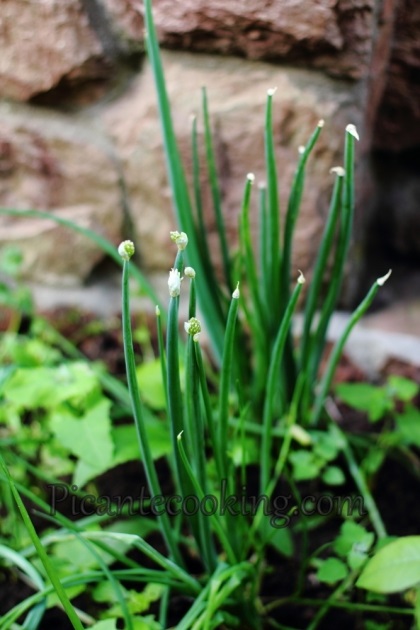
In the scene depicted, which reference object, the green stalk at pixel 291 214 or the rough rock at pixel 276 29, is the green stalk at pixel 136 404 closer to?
the green stalk at pixel 291 214

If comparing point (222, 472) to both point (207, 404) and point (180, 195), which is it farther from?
point (180, 195)

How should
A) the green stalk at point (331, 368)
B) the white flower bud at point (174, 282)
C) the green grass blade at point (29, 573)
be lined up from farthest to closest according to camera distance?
the green stalk at point (331, 368)
the green grass blade at point (29, 573)
the white flower bud at point (174, 282)

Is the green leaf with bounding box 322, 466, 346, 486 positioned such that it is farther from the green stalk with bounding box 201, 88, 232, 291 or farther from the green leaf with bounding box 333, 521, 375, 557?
the green stalk with bounding box 201, 88, 232, 291

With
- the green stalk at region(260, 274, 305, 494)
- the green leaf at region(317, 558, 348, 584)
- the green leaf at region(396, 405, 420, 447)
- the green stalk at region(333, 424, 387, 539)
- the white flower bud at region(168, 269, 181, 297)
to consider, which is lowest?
the green stalk at region(333, 424, 387, 539)

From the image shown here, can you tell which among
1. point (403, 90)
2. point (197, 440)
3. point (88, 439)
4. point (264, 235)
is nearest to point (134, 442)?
point (88, 439)

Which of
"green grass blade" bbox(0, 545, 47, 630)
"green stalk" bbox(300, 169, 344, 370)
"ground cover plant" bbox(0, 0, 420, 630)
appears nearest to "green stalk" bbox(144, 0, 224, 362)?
"ground cover plant" bbox(0, 0, 420, 630)

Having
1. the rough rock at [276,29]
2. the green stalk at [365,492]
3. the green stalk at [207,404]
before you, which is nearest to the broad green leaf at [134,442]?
the green stalk at [207,404]
